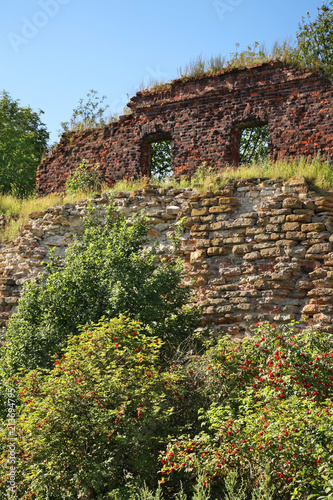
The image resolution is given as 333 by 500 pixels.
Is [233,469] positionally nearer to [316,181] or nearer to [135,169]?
[316,181]

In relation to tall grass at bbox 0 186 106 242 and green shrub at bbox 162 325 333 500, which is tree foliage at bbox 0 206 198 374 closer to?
green shrub at bbox 162 325 333 500

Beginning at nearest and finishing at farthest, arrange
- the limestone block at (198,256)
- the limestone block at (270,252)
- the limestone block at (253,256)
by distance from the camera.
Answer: the limestone block at (270,252), the limestone block at (253,256), the limestone block at (198,256)

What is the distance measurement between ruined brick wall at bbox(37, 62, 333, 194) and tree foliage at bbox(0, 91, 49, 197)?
12.3 ft

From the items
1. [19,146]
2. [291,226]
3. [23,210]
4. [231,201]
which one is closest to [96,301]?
[231,201]

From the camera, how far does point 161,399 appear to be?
5.84 meters

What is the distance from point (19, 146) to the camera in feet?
64.4

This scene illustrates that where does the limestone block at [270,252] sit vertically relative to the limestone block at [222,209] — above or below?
below

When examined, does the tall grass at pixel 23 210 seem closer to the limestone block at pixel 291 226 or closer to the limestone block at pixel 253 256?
the limestone block at pixel 253 256

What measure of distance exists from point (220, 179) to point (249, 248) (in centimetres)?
158

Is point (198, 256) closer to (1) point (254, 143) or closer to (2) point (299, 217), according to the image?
(2) point (299, 217)

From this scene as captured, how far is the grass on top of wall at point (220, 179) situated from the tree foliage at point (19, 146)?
4856 millimetres

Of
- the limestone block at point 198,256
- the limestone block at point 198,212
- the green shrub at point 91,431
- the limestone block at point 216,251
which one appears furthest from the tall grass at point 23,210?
the green shrub at point 91,431

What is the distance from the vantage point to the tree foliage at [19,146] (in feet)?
60.5

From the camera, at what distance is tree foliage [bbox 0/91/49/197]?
18.4m
